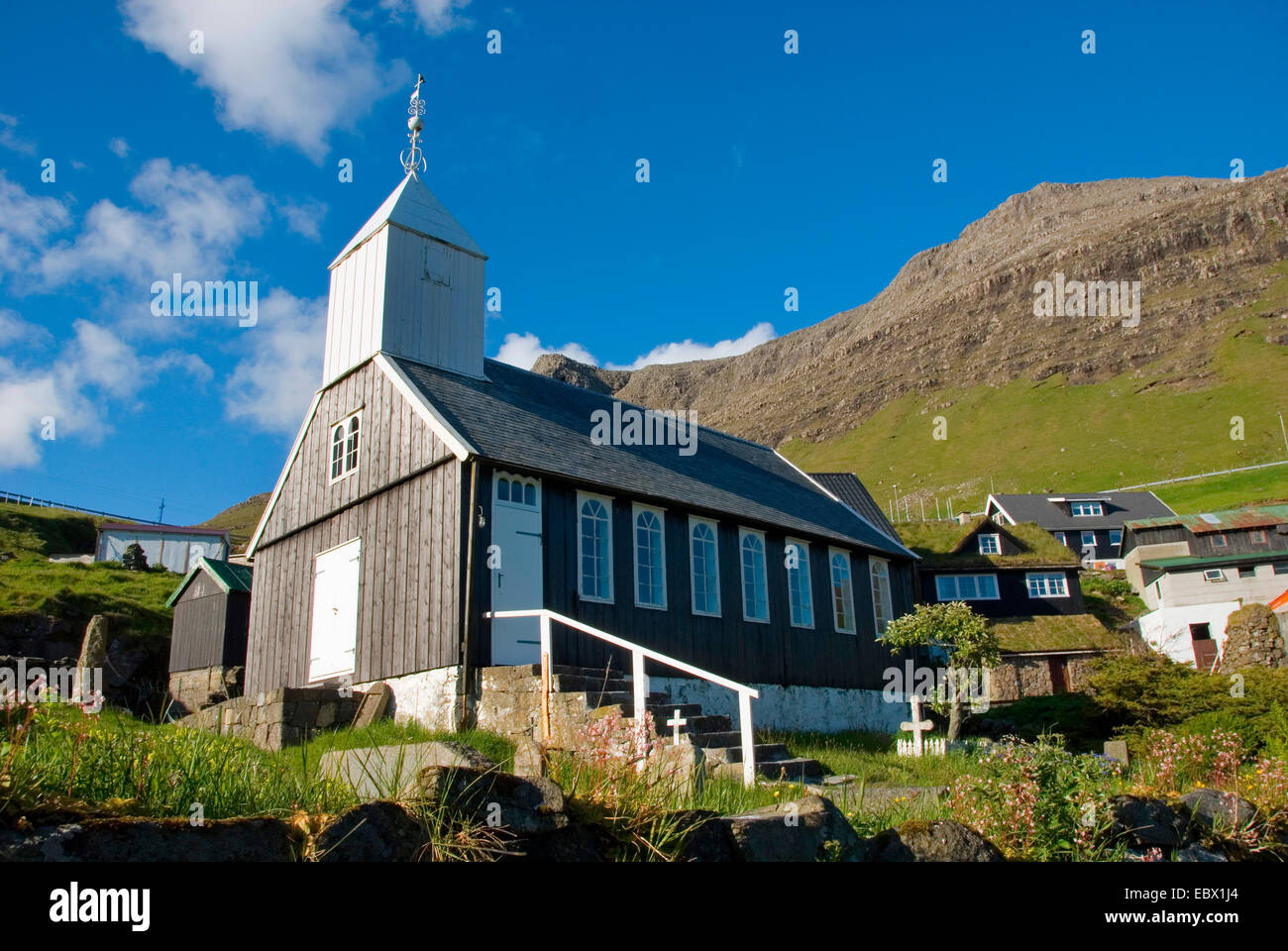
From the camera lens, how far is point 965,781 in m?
7.83

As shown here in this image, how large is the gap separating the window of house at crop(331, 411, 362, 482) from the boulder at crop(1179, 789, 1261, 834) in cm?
1450

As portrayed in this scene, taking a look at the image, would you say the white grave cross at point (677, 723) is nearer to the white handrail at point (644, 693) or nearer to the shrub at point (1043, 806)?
the white handrail at point (644, 693)

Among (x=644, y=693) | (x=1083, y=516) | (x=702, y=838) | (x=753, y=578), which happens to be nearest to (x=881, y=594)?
(x=753, y=578)

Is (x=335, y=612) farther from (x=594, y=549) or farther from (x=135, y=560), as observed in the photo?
(x=135, y=560)

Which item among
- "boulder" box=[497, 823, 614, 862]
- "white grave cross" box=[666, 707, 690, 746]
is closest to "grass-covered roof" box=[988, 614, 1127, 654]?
"white grave cross" box=[666, 707, 690, 746]

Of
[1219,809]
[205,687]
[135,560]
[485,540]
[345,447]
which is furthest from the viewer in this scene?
[135,560]

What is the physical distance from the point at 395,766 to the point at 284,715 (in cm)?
829

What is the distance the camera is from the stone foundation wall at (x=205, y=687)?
26484 mm

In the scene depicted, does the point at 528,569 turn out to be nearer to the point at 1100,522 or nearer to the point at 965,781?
the point at 965,781

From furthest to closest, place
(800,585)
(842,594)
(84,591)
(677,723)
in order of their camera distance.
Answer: (84,591) < (842,594) < (800,585) < (677,723)

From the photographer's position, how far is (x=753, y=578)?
19.8 metres

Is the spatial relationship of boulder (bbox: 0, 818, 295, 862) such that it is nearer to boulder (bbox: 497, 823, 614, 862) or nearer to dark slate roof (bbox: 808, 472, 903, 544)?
boulder (bbox: 497, 823, 614, 862)

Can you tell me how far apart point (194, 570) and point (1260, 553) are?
48.2m

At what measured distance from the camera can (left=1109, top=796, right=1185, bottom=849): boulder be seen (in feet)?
24.1
